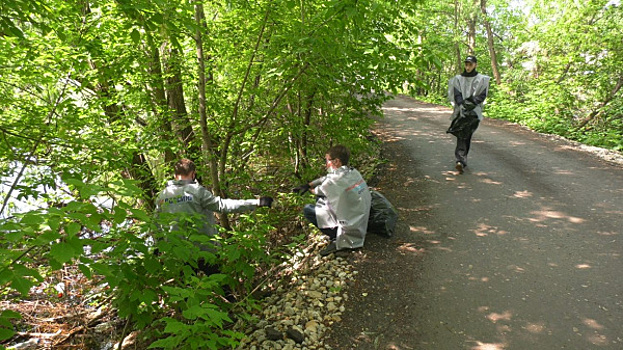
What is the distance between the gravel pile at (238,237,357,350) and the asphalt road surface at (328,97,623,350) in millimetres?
164

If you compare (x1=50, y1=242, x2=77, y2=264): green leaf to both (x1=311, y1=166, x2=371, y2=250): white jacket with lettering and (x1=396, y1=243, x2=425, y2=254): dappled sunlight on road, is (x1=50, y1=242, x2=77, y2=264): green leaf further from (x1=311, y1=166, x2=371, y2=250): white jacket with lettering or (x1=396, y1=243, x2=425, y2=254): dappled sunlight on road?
(x1=396, y1=243, x2=425, y2=254): dappled sunlight on road

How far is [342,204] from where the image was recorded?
4.53 metres

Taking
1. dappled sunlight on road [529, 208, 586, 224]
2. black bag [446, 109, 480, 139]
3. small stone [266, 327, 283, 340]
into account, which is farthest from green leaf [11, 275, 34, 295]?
black bag [446, 109, 480, 139]

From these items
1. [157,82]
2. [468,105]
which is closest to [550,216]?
[468,105]

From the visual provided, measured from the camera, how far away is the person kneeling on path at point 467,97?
20.1ft

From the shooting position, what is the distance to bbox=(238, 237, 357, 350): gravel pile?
3.55 meters

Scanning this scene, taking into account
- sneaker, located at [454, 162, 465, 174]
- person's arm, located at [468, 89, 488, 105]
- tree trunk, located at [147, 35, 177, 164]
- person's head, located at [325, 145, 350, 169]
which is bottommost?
sneaker, located at [454, 162, 465, 174]

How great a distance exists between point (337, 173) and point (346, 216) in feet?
1.94

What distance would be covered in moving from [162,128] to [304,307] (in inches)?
161

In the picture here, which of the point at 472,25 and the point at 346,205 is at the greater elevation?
the point at 472,25

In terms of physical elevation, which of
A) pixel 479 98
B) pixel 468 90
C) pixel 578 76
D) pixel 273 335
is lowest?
pixel 273 335

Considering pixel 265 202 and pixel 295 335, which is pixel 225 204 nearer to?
pixel 265 202

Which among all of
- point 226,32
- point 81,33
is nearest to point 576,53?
point 226,32

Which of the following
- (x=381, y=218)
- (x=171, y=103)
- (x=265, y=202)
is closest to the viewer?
(x=265, y=202)
